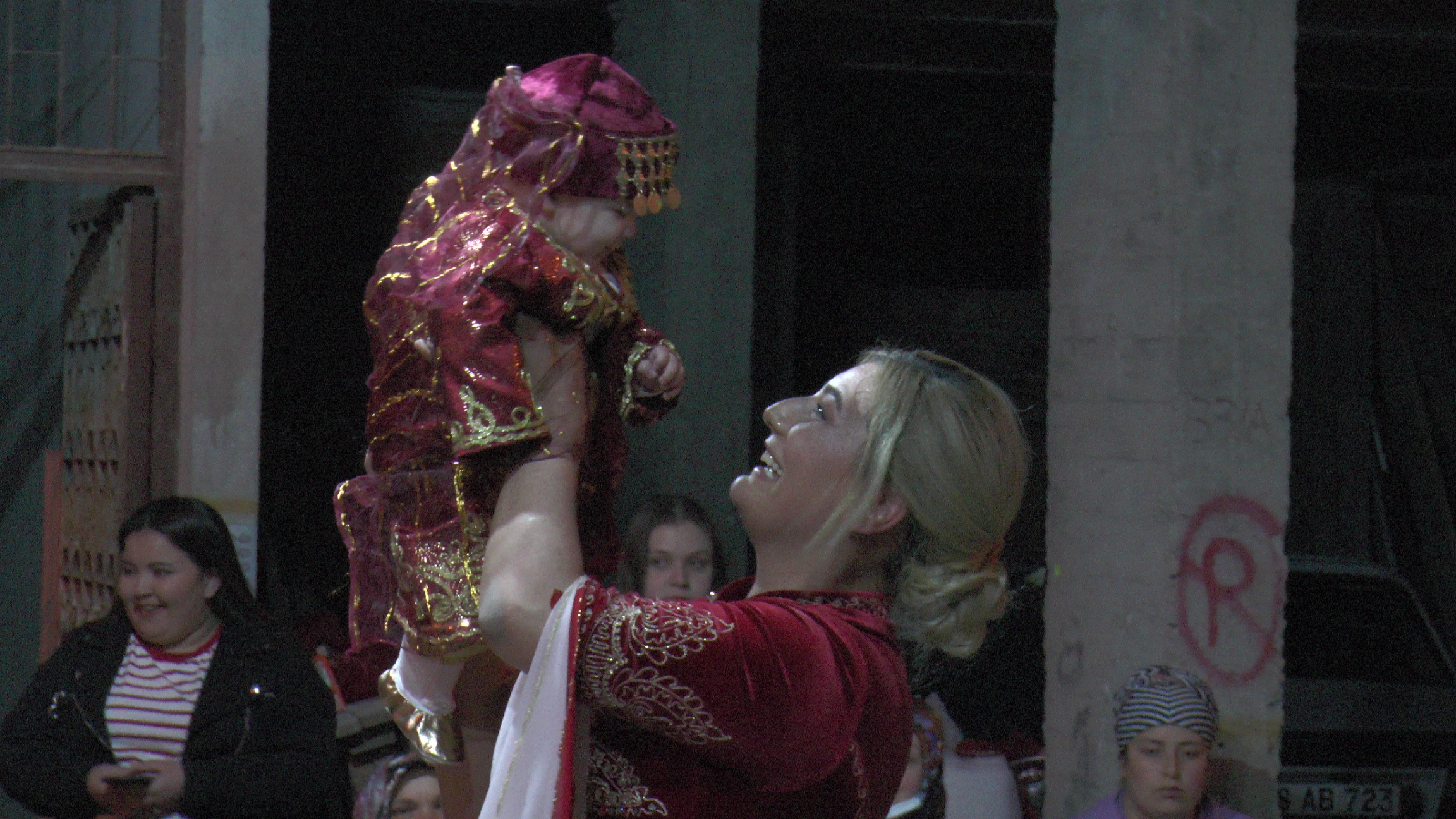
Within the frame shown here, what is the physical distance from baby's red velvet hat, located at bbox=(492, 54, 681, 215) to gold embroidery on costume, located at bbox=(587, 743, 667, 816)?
2.07ft

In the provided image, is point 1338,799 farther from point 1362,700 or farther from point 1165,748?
point 1165,748

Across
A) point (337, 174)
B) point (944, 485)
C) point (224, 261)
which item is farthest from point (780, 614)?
point (337, 174)

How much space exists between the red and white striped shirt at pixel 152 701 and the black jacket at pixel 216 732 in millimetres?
19

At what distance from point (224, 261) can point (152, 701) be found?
1684 millimetres

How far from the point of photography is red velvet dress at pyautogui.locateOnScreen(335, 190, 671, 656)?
67.7 inches

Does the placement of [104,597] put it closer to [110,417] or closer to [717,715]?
[110,417]

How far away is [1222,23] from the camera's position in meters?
4.35

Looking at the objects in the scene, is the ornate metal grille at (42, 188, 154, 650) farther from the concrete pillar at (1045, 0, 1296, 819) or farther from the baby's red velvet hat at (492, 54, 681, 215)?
the baby's red velvet hat at (492, 54, 681, 215)

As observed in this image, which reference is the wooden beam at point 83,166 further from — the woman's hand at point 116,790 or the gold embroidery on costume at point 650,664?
the gold embroidery on costume at point 650,664

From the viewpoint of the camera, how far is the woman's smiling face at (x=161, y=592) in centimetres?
396

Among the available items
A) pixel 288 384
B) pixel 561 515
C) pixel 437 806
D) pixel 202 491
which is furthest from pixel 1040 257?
pixel 561 515

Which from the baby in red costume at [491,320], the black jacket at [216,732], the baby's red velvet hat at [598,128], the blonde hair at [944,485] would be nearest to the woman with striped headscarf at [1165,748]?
the black jacket at [216,732]

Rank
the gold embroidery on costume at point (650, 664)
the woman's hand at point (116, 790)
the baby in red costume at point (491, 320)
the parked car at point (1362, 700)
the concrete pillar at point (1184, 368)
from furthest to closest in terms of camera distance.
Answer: the parked car at point (1362, 700), the concrete pillar at point (1184, 368), the woman's hand at point (116, 790), the baby in red costume at point (491, 320), the gold embroidery on costume at point (650, 664)

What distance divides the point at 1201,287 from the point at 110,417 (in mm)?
3468
